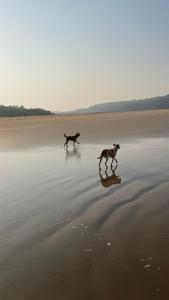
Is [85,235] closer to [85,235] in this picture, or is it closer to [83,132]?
[85,235]

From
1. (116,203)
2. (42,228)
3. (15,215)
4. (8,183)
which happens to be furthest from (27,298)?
(8,183)

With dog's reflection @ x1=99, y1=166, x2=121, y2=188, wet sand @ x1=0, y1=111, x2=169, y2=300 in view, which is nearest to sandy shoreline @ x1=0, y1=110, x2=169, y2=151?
dog's reflection @ x1=99, y1=166, x2=121, y2=188

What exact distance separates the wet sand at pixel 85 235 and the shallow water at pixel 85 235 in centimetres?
1

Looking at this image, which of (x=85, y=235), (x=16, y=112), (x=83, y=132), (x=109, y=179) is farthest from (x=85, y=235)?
(x=16, y=112)

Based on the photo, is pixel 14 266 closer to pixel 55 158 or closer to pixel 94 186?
pixel 94 186

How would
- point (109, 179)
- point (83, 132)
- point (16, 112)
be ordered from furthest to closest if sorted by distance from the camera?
point (16, 112) < point (83, 132) < point (109, 179)

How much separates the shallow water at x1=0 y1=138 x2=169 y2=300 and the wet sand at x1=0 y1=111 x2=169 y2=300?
1 cm

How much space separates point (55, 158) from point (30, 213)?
31.6ft

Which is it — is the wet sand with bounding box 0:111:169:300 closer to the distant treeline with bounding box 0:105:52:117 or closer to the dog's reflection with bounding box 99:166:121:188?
the dog's reflection with bounding box 99:166:121:188

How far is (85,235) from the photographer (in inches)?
295

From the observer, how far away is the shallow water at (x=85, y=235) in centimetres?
555

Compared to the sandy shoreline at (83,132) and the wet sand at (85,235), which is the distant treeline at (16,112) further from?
the wet sand at (85,235)

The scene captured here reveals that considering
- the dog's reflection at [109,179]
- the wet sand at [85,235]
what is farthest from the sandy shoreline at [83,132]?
the wet sand at [85,235]

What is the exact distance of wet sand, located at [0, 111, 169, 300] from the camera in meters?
5.54
